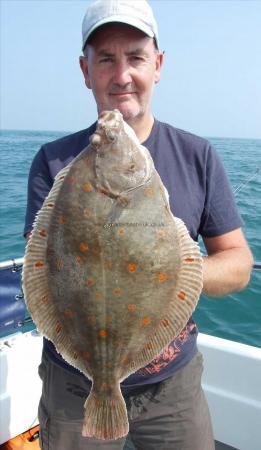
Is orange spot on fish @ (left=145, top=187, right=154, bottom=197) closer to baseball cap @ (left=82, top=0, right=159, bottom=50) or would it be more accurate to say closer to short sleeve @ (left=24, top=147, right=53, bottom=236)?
short sleeve @ (left=24, top=147, right=53, bottom=236)

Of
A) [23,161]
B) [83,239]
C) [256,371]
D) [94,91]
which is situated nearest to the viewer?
[83,239]

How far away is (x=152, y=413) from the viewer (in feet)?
7.72

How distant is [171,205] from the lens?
234cm

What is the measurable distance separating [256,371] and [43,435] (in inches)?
73.2

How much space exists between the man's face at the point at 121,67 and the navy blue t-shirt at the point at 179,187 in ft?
0.83

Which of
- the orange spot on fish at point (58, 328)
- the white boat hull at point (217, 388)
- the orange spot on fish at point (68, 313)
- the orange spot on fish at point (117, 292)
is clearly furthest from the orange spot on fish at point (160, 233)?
the white boat hull at point (217, 388)

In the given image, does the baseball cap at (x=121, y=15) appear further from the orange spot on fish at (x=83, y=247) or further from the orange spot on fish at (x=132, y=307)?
the orange spot on fish at (x=132, y=307)

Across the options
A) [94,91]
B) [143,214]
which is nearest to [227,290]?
[143,214]

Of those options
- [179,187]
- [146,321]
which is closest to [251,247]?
[179,187]

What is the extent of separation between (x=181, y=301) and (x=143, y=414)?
2.47ft

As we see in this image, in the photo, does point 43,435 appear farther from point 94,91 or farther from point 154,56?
point 154,56

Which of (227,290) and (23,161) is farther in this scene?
(23,161)

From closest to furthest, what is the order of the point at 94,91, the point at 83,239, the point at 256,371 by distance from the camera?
the point at 83,239 < the point at 94,91 < the point at 256,371

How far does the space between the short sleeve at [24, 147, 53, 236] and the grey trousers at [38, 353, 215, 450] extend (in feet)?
2.44
